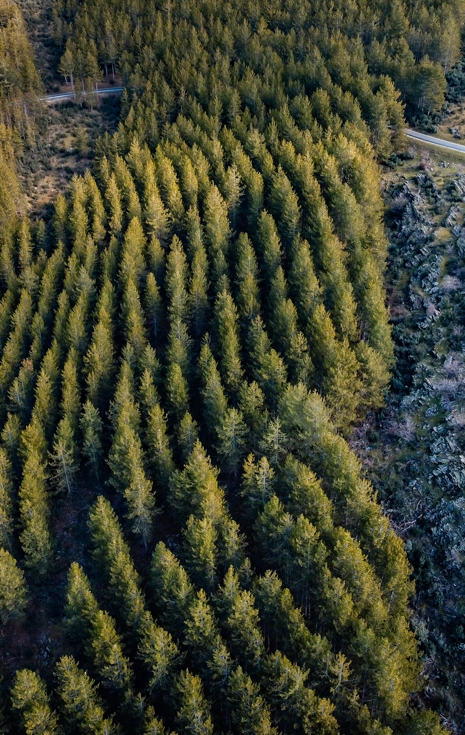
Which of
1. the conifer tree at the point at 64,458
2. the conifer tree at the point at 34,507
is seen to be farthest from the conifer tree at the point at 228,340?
the conifer tree at the point at 34,507

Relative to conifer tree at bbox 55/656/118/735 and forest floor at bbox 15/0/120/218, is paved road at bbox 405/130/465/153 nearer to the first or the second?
forest floor at bbox 15/0/120/218

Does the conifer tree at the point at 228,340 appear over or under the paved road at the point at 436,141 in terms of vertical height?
under

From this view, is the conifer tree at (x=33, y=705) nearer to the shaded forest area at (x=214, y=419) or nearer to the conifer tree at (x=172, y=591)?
the shaded forest area at (x=214, y=419)

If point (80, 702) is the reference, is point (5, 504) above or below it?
above

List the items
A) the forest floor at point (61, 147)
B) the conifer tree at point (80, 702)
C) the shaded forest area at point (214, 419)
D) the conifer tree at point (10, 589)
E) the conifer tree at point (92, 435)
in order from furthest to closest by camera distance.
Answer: the forest floor at point (61, 147)
the conifer tree at point (92, 435)
the conifer tree at point (10, 589)
the shaded forest area at point (214, 419)
the conifer tree at point (80, 702)

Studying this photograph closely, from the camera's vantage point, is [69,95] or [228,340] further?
[69,95]

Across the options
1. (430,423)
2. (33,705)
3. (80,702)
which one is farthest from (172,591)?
(430,423)

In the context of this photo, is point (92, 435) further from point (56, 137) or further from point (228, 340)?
point (56, 137)
